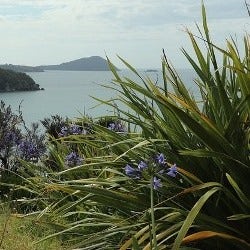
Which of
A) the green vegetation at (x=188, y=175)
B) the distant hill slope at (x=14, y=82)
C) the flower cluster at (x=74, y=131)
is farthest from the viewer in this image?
the distant hill slope at (x=14, y=82)

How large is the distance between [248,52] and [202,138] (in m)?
0.86

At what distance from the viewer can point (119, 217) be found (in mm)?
3797

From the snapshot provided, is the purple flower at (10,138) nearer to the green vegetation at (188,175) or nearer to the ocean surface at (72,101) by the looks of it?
the ocean surface at (72,101)

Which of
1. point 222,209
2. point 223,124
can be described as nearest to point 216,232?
point 222,209

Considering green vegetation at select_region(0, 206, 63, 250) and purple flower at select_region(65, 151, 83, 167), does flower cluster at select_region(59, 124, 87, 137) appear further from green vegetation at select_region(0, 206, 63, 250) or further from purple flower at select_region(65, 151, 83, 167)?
green vegetation at select_region(0, 206, 63, 250)

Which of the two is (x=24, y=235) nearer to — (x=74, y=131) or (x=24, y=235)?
(x=24, y=235)

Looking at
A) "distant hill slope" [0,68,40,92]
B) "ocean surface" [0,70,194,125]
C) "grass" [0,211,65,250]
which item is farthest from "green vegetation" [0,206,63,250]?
"distant hill slope" [0,68,40,92]

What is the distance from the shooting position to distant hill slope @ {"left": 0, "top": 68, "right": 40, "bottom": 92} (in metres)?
39.3

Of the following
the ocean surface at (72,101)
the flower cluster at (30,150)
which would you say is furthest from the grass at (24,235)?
the flower cluster at (30,150)

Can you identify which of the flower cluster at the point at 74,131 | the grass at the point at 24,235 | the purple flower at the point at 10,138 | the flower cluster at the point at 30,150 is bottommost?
the grass at the point at 24,235

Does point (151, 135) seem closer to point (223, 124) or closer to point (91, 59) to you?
point (223, 124)

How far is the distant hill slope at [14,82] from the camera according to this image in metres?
39.3

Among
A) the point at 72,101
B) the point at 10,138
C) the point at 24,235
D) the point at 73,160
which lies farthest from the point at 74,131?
the point at 72,101

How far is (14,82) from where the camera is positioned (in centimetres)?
4166
